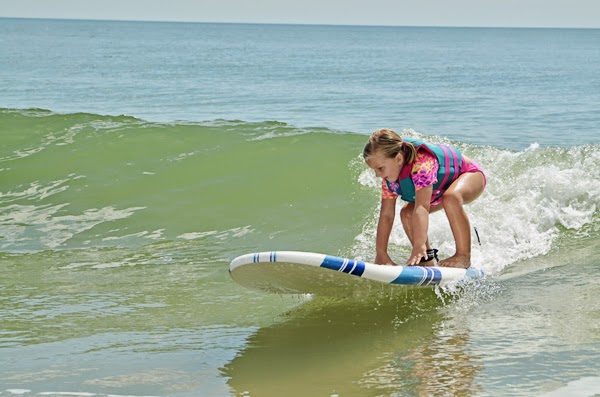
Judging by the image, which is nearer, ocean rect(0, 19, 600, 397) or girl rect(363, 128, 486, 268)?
ocean rect(0, 19, 600, 397)

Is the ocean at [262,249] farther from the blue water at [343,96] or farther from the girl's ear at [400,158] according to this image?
the girl's ear at [400,158]

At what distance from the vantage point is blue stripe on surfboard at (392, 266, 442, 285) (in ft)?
18.6

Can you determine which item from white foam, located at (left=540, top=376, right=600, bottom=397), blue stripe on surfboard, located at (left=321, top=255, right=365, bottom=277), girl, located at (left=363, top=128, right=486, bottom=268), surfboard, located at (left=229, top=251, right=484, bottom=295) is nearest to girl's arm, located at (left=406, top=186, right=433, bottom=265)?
girl, located at (left=363, top=128, right=486, bottom=268)

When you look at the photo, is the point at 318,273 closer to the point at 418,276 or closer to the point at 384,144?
the point at 418,276

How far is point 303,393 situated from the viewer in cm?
→ 453

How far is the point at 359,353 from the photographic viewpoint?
514cm

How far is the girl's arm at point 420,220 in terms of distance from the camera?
598 centimetres

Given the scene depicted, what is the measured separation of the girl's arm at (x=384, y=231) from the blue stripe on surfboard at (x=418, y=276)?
36 cm

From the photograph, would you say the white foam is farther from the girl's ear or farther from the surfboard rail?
the girl's ear

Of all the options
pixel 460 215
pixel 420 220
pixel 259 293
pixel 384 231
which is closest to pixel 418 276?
pixel 420 220

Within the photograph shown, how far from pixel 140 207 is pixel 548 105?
13.4m

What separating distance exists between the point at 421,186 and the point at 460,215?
0.36 metres

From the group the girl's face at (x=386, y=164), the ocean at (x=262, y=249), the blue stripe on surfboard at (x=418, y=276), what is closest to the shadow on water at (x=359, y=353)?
the ocean at (x=262, y=249)

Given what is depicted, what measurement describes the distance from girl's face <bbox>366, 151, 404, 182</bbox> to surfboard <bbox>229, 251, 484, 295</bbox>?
589 mm
